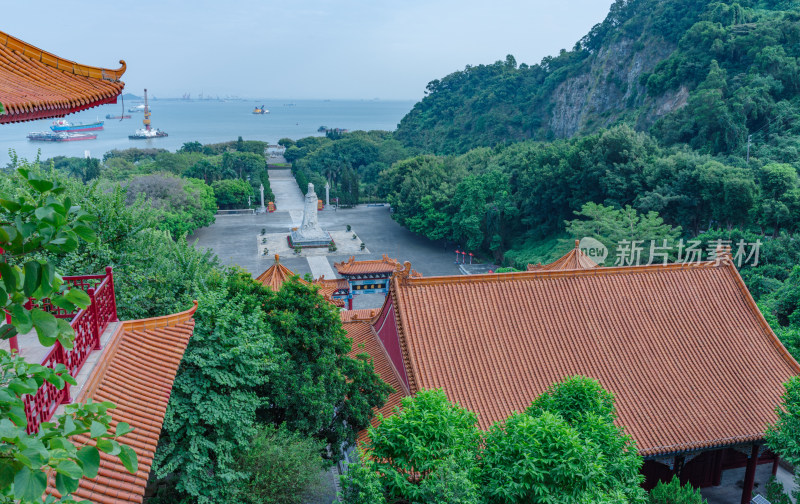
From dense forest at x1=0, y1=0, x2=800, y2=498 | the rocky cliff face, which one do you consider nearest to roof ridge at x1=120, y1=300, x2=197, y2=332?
dense forest at x1=0, y1=0, x2=800, y2=498

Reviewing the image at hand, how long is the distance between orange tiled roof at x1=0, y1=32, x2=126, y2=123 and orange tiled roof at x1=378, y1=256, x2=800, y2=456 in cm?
736

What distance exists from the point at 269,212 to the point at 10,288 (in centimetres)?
5538

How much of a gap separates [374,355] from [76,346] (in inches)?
380

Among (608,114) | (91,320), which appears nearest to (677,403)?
(91,320)

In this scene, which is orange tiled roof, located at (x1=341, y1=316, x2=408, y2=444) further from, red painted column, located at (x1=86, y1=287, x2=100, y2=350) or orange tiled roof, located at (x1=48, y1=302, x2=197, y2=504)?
red painted column, located at (x1=86, y1=287, x2=100, y2=350)

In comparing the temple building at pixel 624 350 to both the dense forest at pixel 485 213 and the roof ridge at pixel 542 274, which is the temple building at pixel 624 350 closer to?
the roof ridge at pixel 542 274

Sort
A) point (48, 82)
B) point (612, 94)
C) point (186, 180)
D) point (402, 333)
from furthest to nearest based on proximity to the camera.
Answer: point (612, 94) → point (186, 180) → point (402, 333) → point (48, 82)

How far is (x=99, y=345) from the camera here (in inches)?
268

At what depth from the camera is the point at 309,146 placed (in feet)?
283

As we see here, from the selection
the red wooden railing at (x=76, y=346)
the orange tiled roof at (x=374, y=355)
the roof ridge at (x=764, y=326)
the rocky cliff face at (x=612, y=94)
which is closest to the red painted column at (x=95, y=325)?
the red wooden railing at (x=76, y=346)

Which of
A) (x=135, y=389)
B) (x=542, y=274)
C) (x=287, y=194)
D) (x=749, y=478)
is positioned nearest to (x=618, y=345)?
(x=542, y=274)

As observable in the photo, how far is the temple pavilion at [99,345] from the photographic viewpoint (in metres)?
5.63

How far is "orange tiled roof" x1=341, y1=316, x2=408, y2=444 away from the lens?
13.3 metres

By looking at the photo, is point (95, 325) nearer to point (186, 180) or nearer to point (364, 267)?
point (364, 267)
